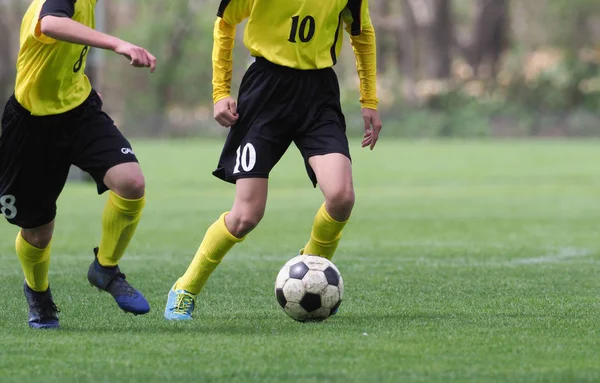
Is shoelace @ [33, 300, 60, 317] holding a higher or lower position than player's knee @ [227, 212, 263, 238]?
lower

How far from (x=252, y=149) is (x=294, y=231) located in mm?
6472

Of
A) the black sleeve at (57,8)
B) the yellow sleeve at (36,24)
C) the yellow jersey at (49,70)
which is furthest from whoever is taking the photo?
the yellow jersey at (49,70)

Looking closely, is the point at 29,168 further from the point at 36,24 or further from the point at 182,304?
the point at 182,304

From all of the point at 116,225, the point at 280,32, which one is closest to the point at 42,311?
the point at 116,225

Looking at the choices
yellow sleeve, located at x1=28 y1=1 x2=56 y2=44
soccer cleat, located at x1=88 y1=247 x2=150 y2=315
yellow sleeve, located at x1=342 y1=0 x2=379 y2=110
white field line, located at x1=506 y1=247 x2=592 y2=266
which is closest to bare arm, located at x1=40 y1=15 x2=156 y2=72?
yellow sleeve, located at x1=28 y1=1 x2=56 y2=44

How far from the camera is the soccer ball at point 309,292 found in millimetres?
6309

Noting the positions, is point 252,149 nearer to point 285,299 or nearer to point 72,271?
point 285,299

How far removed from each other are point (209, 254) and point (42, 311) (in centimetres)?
91

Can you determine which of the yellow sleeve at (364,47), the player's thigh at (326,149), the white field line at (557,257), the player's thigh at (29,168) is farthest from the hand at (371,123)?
the white field line at (557,257)

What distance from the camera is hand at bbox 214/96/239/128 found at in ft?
21.2

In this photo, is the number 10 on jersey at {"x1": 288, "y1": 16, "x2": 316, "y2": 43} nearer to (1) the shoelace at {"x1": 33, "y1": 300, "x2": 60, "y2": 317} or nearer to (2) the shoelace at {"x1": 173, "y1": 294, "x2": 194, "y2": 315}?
(2) the shoelace at {"x1": 173, "y1": 294, "x2": 194, "y2": 315}

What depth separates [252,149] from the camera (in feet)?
21.1

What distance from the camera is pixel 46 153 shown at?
20.5ft

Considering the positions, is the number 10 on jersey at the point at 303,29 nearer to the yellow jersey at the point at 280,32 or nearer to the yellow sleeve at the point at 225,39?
the yellow jersey at the point at 280,32
